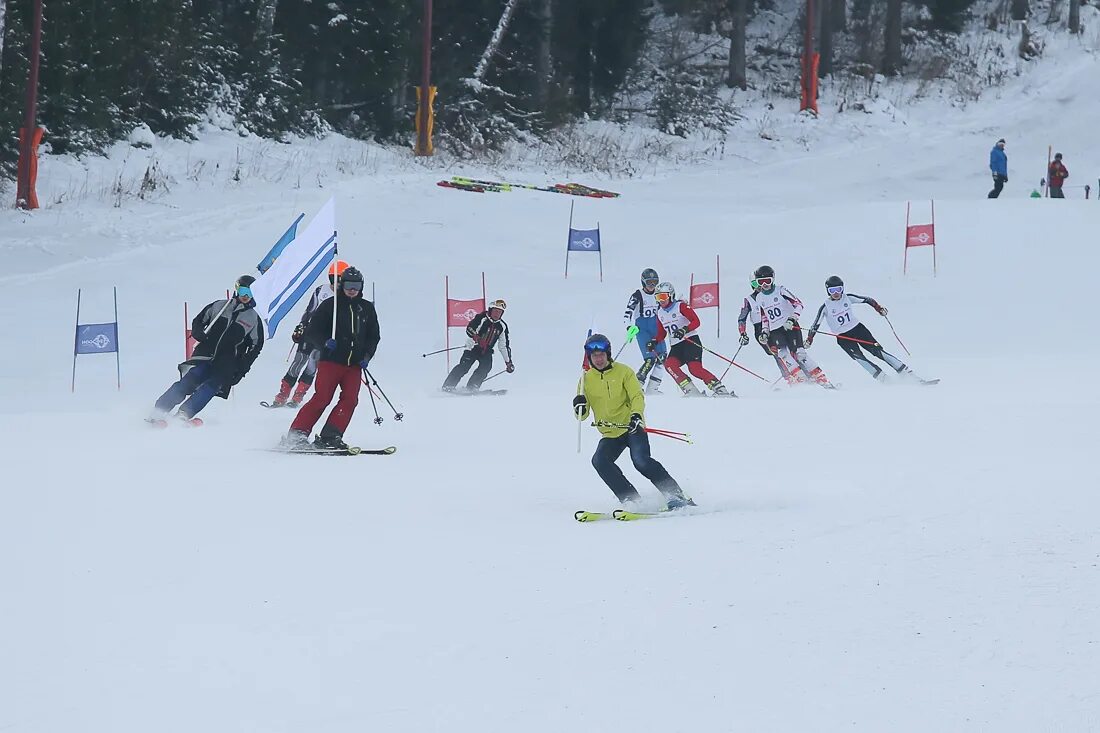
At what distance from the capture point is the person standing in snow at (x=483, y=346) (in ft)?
51.0

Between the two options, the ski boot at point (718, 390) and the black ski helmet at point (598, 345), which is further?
the ski boot at point (718, 390)

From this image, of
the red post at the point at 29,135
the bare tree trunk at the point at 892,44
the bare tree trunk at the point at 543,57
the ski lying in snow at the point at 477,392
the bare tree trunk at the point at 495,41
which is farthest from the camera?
the bare tree trunk at the point at 892,44

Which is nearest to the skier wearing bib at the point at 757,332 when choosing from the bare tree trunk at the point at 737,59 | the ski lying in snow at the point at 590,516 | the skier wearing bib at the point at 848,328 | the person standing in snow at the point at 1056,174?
A: the skier wearing bib at the point at 848,328

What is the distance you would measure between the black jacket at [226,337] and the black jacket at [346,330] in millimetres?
1740

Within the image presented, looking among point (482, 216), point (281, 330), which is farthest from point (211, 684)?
point (482, 216)

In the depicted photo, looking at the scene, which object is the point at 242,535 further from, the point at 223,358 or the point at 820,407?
the point at 820,407

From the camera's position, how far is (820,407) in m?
12.9

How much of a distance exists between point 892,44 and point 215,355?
30625 millimetres

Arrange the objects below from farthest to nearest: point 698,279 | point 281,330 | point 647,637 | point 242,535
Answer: point 698,279 < point 281,330 < point 242,535 < point 647,637

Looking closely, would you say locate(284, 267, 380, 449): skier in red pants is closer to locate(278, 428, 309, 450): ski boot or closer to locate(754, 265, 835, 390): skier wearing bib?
locate(278, 428, 309, 450): ski boot

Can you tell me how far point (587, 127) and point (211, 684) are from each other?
29770 mm

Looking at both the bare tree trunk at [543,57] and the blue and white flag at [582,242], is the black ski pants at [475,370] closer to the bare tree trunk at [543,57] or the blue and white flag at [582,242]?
the blue and white flag at [582,242]

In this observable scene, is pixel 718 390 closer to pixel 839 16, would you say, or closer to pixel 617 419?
pixel 617 419

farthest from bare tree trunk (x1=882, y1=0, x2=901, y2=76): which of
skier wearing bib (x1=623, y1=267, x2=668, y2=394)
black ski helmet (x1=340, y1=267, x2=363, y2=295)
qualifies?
black ski helmet (x1=340, y1=267, x2=363, y2=295)
